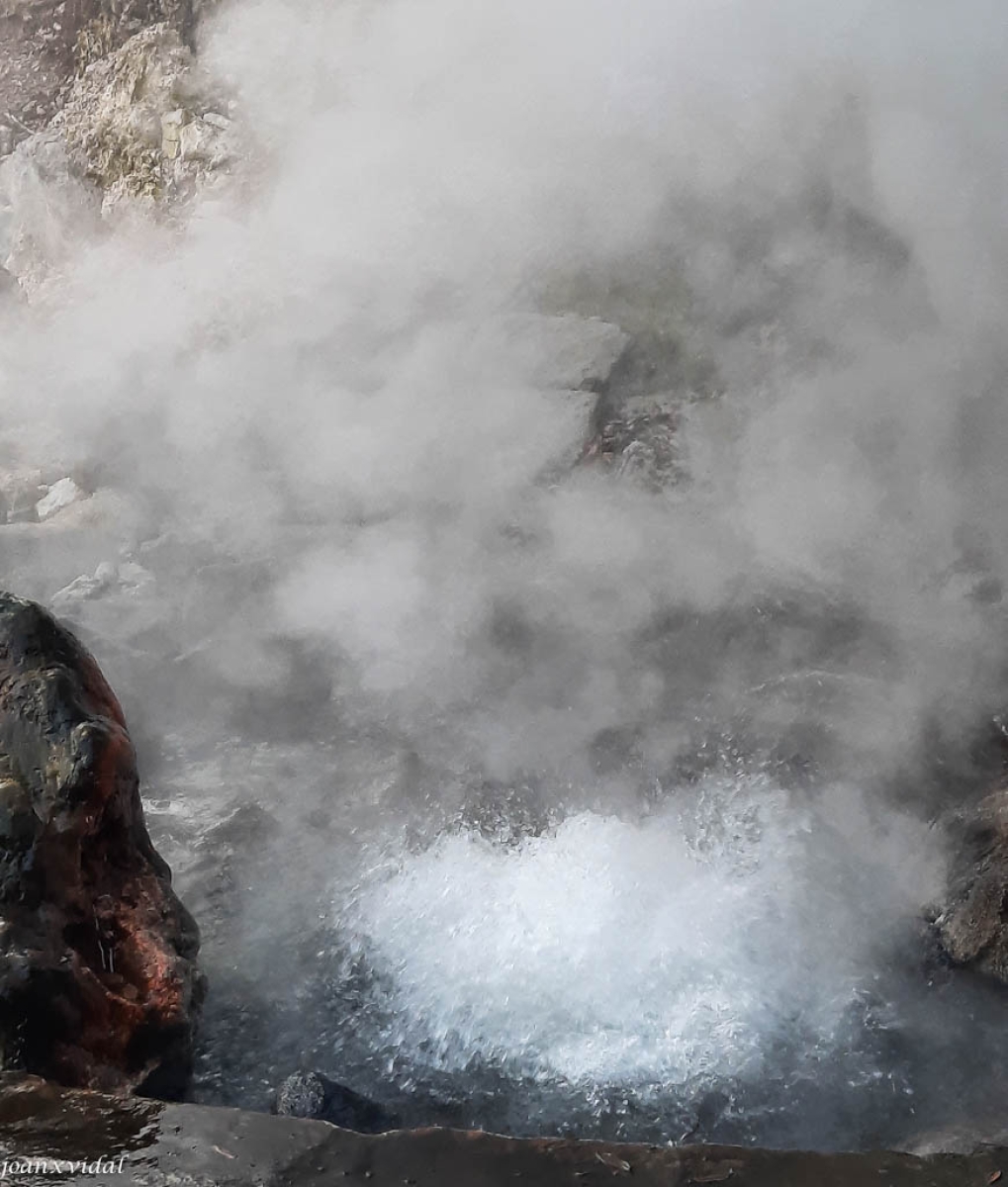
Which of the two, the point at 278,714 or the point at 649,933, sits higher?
the point at 278,714

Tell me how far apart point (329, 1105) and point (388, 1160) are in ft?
4.13

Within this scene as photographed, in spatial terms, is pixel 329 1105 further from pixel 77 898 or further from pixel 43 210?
pixel 43 210

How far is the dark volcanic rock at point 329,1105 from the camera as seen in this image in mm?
3086

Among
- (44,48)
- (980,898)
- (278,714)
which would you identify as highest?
(44,48)

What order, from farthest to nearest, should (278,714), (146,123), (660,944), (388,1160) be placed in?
(146,123), (278,714), (660,944), (388,1160)

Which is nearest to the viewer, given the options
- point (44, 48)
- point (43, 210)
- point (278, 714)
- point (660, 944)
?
point (660, 944)

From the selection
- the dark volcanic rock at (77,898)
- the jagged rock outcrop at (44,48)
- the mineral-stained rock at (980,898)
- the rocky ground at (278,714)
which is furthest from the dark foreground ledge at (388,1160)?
the jagged rock outcrop at (44,48)

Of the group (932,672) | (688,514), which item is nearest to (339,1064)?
(932,672)

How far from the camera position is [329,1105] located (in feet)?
10.3

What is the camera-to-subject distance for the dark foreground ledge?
1950mm

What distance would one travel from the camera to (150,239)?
9.59m

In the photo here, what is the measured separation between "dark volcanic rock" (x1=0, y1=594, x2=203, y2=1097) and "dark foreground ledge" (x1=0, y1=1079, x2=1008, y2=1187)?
0.60 m

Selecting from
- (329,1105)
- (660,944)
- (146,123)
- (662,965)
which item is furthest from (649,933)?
(146,123)

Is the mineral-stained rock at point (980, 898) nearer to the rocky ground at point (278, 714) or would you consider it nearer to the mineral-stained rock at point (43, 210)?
the rocky ground at point (278, 714)
